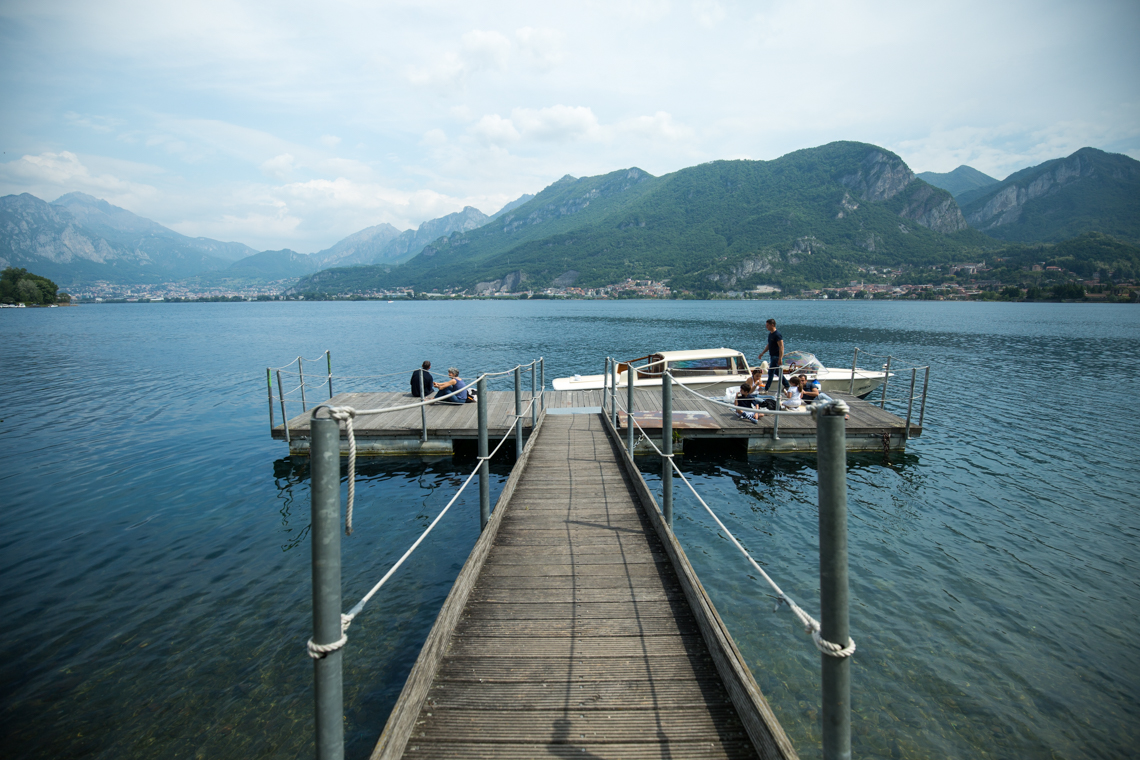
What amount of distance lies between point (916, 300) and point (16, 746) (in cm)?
17233

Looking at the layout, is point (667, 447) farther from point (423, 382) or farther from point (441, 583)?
point (423, 382)

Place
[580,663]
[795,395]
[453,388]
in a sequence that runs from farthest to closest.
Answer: [453,388] → [795,395] → [580,663]

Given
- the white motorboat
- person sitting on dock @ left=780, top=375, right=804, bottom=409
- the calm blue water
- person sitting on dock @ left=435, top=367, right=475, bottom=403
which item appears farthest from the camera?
the white motorboat

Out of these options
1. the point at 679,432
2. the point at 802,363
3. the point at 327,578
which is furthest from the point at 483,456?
the point at 802,363

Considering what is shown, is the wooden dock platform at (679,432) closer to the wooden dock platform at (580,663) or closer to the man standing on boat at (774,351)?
the man standing on boat at (774,351)

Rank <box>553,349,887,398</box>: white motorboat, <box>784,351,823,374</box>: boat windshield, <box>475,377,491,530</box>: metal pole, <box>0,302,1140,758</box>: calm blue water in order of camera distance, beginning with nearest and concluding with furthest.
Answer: <box>0,302,1140,758</box>: calm blue water
<box>475,377,491,530</box>: metal pole
<box>784,351,823,374</box>: boat windshield
<box>553,349,887,398</box>: white motorboat

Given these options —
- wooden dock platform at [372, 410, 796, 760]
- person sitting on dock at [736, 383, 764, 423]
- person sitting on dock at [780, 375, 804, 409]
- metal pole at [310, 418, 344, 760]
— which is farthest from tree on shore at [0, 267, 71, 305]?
metal pole at [310, 418, 344, 760]

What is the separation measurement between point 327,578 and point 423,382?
12843 millimetres

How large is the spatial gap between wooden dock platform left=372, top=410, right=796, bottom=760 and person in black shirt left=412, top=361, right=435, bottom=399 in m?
8.80

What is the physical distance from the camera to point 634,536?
572 cm

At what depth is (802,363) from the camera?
17.7 metres

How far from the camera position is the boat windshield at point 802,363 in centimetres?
1706

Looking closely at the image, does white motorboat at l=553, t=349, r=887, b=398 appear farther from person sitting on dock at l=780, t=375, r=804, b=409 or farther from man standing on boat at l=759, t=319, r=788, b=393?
person sitting on dock at l=780, t=375, r=804, b=409

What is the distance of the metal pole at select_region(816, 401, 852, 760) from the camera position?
1.81 m
